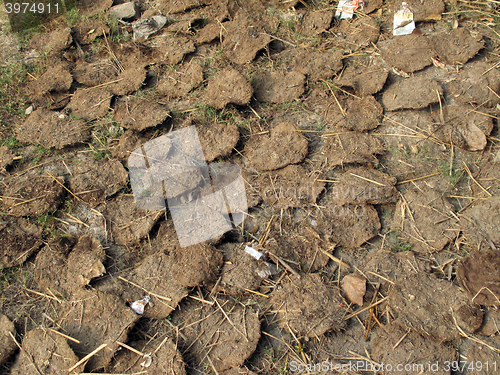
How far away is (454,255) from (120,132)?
2404 millimetres

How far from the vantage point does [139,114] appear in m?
2.75

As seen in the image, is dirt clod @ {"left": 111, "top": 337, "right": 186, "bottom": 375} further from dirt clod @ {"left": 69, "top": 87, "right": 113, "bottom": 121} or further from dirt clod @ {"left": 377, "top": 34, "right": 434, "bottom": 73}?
dirt clod @ {"left": 377, "top": 34, "right": 434, "bottom": 73}

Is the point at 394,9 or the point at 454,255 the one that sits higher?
the point at 394,9

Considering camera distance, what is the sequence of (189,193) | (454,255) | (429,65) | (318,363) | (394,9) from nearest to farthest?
1. (318,363)
2. (454,255)
3. (189,193)
4. (429,65)
5. (394,9)

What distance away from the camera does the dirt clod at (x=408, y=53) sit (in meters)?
2.93

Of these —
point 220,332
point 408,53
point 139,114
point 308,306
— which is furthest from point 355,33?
point 220,332

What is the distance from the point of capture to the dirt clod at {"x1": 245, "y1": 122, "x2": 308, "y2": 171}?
253 cm

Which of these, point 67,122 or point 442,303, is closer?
point 442,303

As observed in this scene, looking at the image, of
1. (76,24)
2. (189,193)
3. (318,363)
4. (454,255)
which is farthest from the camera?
(76,24)

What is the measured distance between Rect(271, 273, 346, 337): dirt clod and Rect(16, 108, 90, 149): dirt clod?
1.87m

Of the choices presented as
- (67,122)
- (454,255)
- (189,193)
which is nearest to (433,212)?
(454,255)

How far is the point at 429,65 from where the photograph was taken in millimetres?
2951

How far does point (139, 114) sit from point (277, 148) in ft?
3.53

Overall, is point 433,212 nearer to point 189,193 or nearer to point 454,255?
point 454,255
